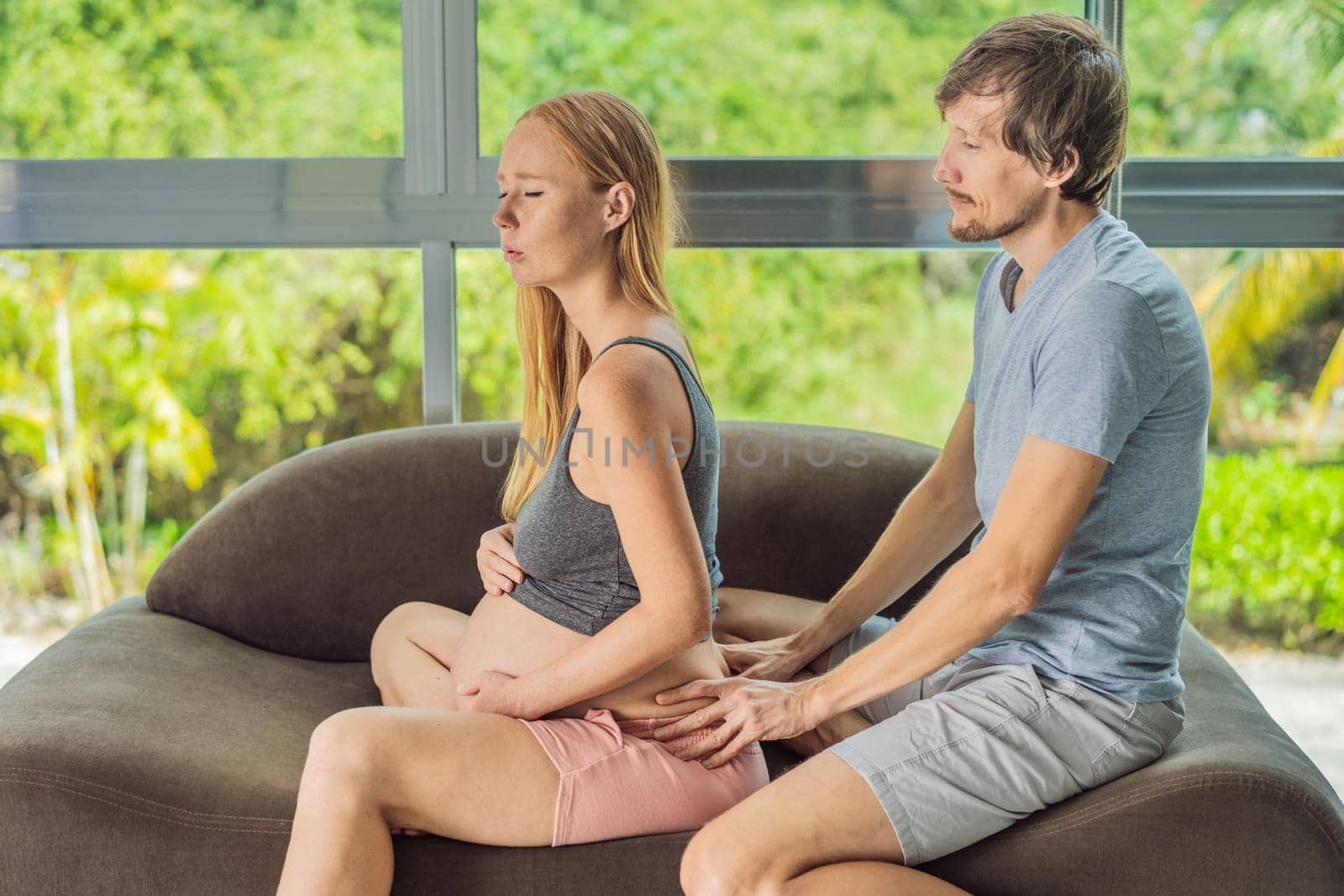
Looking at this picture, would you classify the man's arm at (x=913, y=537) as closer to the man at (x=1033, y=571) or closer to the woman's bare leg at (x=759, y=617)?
the woman's bare leg at (x=759, y=617)

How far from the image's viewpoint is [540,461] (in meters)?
1.81

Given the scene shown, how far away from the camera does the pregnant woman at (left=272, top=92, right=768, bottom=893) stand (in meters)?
1.39

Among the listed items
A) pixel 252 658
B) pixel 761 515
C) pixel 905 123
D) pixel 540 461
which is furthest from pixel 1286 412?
pixel 252 658

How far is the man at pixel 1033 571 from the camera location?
137 cm

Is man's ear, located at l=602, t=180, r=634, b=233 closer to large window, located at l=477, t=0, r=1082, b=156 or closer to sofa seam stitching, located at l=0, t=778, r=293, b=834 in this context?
sofa seam stitching, located at l=0, t=778, r=293, b=834

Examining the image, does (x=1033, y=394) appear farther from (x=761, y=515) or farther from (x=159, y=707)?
(x=159, y=707)

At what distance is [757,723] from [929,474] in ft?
1.88

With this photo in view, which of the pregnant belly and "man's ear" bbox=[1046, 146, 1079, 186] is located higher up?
"man's ear" bbox=[1046, 146, 1079, 186]

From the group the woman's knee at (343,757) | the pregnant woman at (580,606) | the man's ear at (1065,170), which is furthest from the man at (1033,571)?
the woman's knee at (343,757)

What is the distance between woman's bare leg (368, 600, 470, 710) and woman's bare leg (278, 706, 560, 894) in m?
0.26

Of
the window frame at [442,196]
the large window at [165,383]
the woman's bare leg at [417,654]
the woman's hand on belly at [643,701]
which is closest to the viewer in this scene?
the woman's hand on belly at [643,701]

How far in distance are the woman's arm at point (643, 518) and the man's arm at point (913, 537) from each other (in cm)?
42

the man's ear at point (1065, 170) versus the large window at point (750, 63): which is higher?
the large window at point (750, 63)

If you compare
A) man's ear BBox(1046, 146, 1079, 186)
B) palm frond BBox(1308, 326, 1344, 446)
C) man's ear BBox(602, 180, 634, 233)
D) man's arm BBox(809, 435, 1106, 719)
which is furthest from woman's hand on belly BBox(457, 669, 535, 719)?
palm frond BBox(1308, 326, 1344, 446)
